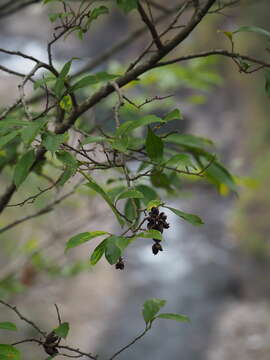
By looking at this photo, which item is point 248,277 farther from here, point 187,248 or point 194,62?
point 194,62

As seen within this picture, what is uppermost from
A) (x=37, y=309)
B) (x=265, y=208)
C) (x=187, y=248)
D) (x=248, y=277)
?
(x=265, y=208)

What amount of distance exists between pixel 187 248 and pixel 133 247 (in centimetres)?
72

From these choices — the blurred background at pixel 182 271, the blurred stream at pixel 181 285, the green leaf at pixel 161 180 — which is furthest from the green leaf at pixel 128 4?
the blurred stream at pixel 181 285

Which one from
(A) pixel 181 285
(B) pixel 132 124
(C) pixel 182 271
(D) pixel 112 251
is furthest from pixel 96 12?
(C) pixel 182 271

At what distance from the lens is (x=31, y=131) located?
A: 0.95 meters

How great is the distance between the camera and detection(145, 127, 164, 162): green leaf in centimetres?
108

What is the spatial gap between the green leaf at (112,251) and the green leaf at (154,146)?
0.24 meters

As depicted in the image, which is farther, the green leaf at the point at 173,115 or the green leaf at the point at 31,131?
the green leaf at the point at 173,115

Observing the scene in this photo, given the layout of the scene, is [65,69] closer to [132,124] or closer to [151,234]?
[132,124]

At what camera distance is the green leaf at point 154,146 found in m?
1.08

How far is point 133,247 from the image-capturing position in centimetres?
748

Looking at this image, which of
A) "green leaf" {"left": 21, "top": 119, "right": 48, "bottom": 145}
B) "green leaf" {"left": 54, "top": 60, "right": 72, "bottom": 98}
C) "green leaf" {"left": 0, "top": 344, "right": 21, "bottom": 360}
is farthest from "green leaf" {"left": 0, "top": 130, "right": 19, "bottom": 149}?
"green leaf" {"left": 0, "top": 344, "right": 21, "bottom": 360}

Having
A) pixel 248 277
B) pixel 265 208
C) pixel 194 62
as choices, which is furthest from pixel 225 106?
pixel 194 62

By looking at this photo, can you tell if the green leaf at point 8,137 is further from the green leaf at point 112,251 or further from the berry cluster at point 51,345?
the berry cluster at point 51,345
